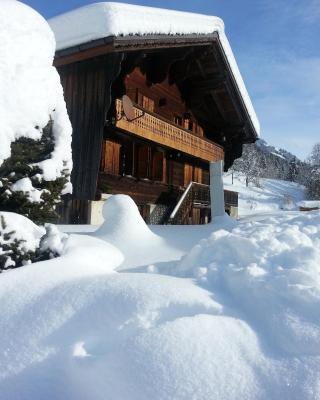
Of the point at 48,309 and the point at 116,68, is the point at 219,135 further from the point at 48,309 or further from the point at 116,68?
the point at 48,309

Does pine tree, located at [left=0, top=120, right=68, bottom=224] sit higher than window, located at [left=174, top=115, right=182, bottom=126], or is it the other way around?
window, located at [left=174, top=115, right=182, bottom=126]

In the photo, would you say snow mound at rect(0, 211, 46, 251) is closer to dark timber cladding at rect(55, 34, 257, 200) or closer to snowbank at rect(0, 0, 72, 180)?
snowbank at rect(0, 0, 72, 180)

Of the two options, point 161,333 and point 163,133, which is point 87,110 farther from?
point 161,333

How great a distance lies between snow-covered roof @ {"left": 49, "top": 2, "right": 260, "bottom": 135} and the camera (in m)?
9.58

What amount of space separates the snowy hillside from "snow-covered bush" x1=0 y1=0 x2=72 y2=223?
3335 cm

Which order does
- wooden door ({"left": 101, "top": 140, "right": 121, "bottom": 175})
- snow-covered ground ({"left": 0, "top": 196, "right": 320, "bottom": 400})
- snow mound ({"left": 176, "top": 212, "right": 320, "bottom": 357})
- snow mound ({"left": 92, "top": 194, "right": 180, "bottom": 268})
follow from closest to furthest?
1. snow-covered ground ({"left": 0, "top": 196, "right": 320, "bottom": 400})
2. snow mound ({"left": 176, "top": 212, "right": 320, "bottom": 357})
3. snow mound ({"left": 92, "top": 194, "right": 180, "bottom": 268})
4. wooden door ({"left": 101, "top": 140, "right": 121, "bottom": 175})

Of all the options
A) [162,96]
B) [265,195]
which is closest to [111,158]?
[162,96]

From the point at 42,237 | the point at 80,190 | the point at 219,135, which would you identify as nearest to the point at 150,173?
the point at 80,190

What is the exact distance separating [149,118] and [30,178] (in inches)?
343

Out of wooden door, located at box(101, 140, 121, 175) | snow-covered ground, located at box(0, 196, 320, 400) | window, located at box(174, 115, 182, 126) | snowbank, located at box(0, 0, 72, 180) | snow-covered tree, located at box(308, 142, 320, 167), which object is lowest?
snow-covered ground, located at box(0, 196, 320, 400)

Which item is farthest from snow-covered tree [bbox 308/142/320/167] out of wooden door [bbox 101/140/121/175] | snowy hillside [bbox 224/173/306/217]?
wooden door [bbox 101/140/121/175]

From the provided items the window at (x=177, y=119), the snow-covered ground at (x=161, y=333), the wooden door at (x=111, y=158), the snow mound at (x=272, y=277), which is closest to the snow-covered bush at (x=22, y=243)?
the snow-covered ground at (x=161, y=333)

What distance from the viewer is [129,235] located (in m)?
5.99

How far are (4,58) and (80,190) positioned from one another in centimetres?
790
